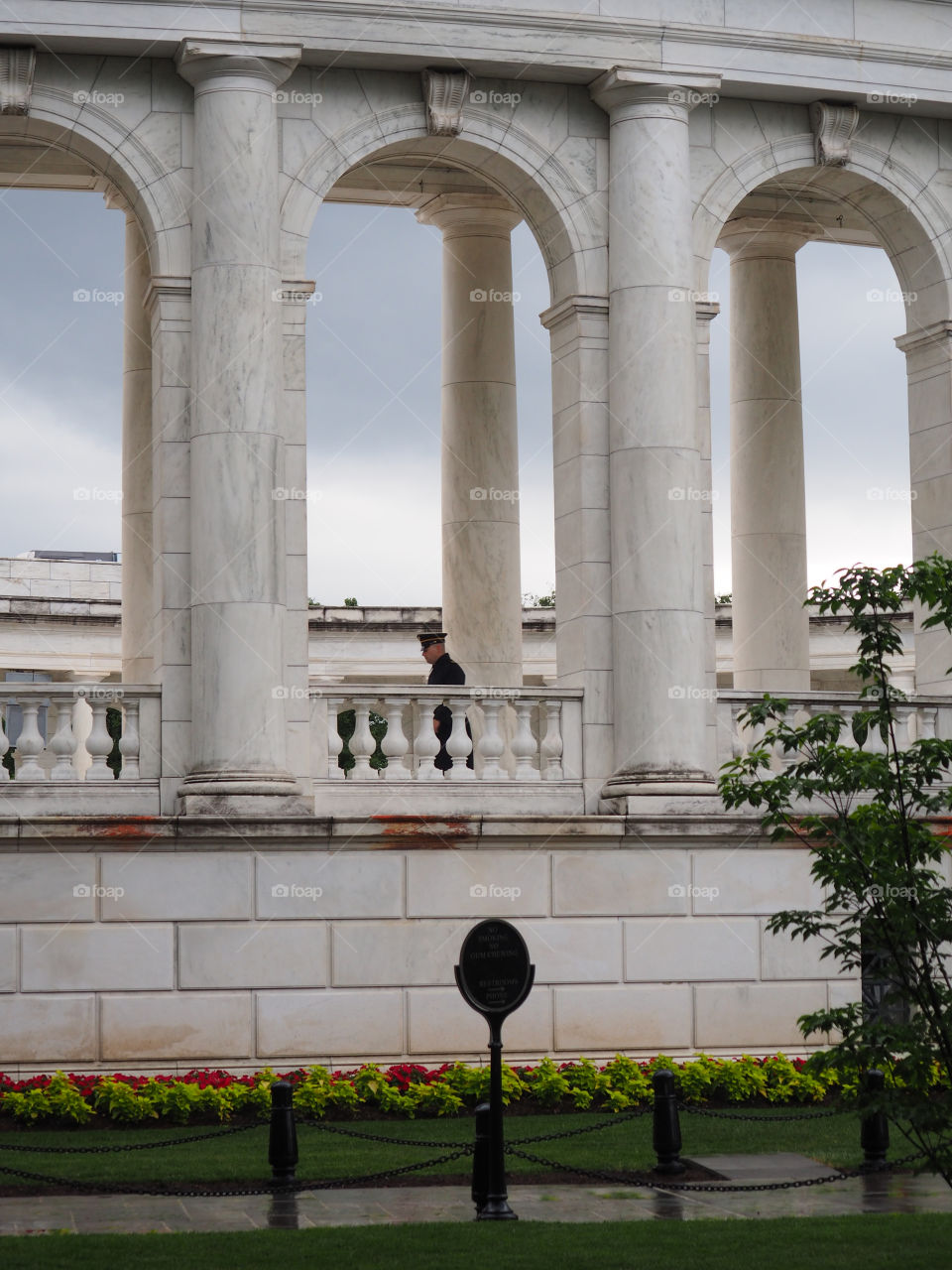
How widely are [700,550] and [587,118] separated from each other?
27.5ft

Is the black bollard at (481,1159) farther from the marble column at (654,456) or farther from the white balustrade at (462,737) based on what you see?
the marble column at (654,456)

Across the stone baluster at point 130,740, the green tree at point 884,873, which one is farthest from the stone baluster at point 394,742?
the green tree at point 884,873

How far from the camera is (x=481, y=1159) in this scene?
73.8ft

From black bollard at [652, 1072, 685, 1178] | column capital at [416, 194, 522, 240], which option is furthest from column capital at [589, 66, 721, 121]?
black bollard at [652, 1072, 685, 1178]

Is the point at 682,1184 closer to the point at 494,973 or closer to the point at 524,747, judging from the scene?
the point at 494,973

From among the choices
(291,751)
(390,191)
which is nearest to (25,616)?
(390,191)

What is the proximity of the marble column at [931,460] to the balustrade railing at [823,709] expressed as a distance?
0.90 meters

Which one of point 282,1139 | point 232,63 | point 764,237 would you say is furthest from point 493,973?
point 764,237

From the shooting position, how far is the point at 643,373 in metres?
34.9

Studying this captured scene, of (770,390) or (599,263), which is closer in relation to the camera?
(599,263)

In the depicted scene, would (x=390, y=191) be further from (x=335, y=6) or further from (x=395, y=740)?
(x=395, y=740)

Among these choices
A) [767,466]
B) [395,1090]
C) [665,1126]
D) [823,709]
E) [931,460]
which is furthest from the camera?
[767,466]

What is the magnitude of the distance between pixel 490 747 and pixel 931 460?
11.2 m

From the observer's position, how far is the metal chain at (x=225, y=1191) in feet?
75.1
